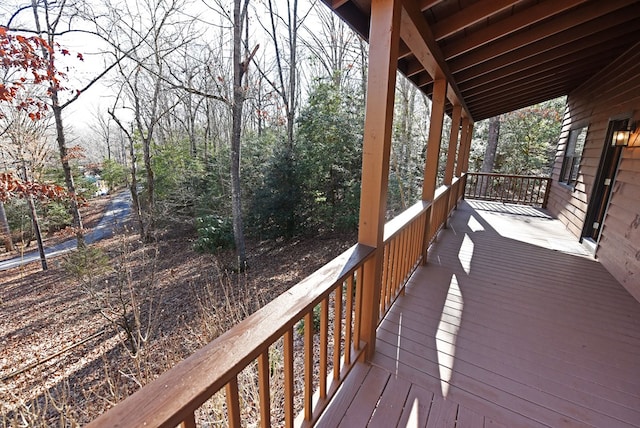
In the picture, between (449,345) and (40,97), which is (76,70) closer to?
(40,97)

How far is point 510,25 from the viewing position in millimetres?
2447

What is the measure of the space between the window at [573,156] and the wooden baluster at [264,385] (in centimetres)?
668

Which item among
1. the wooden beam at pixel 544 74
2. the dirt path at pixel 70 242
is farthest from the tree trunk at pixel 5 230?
the wooden beam at pixel 544 74

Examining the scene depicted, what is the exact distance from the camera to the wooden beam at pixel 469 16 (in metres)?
2.03

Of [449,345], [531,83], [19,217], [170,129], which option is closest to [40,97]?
[19,217]

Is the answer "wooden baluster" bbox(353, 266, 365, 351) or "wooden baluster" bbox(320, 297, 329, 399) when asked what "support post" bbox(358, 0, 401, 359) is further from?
"wooden baluster" bbox(320, 297, 329, 399)

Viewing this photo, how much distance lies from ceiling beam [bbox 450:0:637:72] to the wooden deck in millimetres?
2552

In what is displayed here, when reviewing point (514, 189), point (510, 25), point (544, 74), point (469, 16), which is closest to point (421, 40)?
point (469, 16)

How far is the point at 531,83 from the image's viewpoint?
4777 mm

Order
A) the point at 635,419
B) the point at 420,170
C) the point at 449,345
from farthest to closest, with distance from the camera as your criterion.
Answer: the point at 420,170 < the point at 449,345 < the point at 635,419

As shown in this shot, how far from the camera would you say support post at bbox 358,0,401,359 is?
1.56 meters

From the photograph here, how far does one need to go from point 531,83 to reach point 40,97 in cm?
1224

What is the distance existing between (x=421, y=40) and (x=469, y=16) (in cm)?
42

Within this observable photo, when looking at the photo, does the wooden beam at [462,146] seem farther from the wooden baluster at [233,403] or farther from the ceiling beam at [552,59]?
the wooden baluster at [233,403]
